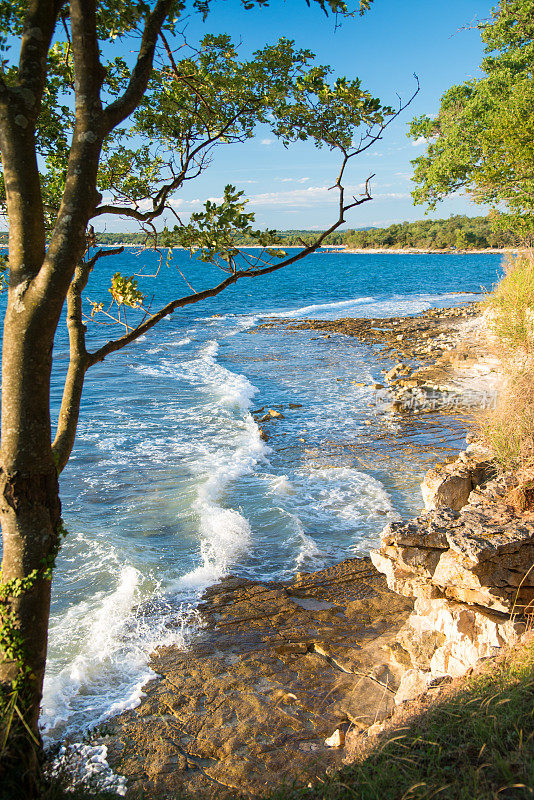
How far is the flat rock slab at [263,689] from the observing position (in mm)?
5059

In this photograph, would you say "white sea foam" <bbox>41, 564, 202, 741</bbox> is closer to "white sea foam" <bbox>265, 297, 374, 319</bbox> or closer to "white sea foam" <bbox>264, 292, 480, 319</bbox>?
"white sea foam" <bbox>264, 292, 480, 319</bbox>

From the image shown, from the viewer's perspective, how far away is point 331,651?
671 cm

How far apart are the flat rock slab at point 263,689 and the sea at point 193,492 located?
0.46 meters

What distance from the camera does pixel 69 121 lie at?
5414 mm

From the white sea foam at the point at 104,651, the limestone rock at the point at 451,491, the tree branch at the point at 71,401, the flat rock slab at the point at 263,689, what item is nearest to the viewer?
the tree branch at the point at 71,401

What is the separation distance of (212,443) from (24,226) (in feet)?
38.9

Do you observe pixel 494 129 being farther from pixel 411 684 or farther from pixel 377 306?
pixel 377 306

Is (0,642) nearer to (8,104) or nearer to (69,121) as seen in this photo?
(8,104)

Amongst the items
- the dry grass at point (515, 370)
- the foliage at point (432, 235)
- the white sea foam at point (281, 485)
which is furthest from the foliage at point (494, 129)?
the foliage at point (432, 235)

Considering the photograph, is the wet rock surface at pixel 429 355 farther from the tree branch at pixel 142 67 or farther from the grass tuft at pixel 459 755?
the tree branch at pixel 142 67

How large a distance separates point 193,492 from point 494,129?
Result: 1368 centimetres

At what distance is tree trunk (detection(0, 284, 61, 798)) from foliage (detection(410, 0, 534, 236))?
15556 millimetres

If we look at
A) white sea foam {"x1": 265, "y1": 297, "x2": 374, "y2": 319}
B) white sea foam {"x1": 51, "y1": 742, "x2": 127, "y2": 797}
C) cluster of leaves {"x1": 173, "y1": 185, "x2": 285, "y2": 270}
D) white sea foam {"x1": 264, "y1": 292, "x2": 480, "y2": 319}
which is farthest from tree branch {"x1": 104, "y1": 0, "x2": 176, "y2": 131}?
white sea foam {"x1": 265, "y1": 297, "x2": 374, "y2": 319}

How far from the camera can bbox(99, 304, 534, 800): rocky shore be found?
16.8 feet
